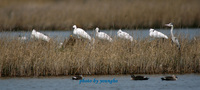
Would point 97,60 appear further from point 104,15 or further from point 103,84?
point 104,15

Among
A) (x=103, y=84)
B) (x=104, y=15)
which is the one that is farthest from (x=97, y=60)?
(x=104, y=15)

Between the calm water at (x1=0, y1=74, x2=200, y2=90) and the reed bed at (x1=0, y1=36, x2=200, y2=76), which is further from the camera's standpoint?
the reed bed at (x1=0, y1=36, x2=200, y2=76)

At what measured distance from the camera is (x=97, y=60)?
38.0ft

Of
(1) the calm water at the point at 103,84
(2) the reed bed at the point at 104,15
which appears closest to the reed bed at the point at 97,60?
(1) the calm water at the point at 103,84

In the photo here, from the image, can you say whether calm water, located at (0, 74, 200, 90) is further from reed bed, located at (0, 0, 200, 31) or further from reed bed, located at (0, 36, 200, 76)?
reed bed, located at (0, 0, 200, 31)

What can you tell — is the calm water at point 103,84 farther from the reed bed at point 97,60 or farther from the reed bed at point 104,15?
the reed bed at point 104,15

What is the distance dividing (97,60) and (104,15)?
1452 cm

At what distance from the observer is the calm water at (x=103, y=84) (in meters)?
10.1

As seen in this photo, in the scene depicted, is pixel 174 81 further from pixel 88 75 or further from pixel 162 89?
pixel 88 75

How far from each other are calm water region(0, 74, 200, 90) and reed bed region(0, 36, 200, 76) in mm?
400

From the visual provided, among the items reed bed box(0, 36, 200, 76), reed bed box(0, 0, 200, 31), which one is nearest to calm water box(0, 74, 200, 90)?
reed bed box(0, 36, 200, 76)

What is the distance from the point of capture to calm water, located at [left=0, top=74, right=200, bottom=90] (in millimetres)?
10058

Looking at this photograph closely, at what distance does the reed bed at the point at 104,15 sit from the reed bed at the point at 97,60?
37.8 ft

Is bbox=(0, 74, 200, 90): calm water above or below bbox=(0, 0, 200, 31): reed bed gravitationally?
below
